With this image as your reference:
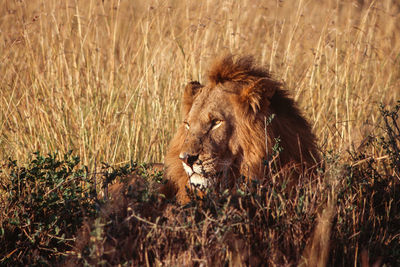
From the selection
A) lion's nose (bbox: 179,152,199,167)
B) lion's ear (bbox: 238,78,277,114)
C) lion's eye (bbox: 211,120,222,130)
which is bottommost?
lion's nose (bbox: 179,152,199,167)

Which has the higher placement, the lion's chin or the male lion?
the male lion

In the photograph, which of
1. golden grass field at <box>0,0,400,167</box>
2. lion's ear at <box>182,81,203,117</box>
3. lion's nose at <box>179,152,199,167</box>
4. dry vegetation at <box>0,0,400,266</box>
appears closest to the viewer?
dry vegetation at <box>0,0,400,266</box>

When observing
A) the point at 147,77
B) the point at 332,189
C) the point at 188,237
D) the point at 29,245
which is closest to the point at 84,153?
the point at 147,77

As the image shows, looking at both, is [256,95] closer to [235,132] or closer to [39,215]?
[235,132]

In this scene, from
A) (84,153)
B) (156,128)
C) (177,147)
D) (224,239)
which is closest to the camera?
(224,239)

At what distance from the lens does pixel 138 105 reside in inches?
228

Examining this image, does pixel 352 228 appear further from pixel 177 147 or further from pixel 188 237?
pixel 177 147

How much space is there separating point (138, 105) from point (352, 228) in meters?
2.97

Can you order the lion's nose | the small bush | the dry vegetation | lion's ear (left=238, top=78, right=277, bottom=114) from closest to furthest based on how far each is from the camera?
the dry vegetation < the small bush < the lion's nose < lion's ear (left=238, top=78, right=277, bottom=114)

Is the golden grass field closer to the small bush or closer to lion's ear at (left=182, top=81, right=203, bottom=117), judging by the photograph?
lion's ear at (left=182, top=81, right=203, bottom=117)

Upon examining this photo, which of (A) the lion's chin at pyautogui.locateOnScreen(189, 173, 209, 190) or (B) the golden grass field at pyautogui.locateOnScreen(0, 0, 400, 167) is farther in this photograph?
(B) the golden grass field at pyautogui.locateOnScreen(0, 0, 400, 167)

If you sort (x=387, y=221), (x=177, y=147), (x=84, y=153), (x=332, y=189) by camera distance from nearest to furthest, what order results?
(x=332, y=189)
(x=387, y=221)
(x=177, y=147)
(x=84, y=153)

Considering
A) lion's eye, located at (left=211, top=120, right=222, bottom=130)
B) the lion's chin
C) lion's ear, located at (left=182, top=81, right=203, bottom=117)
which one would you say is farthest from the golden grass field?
the lion's chin

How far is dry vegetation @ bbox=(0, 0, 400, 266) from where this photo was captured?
10.5 ft
